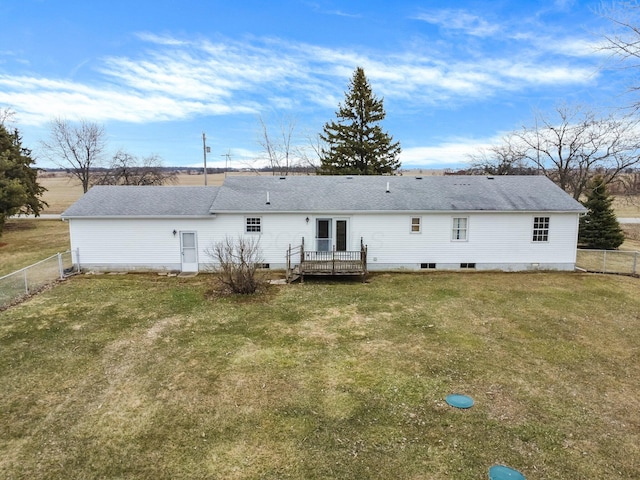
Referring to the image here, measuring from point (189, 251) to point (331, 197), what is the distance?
22.9ft

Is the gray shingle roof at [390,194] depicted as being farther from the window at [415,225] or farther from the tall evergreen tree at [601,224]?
the tall evergreen tree at [601,224]

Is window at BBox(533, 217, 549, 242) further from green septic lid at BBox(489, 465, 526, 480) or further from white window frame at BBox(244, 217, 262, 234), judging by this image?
green septic lid at BBox(489, 465, 526, 480)

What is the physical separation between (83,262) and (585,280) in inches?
864

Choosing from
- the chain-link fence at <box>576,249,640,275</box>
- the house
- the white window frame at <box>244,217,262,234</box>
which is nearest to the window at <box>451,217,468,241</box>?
the house

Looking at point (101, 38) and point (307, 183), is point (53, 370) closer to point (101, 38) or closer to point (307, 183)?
point (307, 183)

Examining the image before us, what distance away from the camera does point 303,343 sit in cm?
974

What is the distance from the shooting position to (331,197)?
1798 cm

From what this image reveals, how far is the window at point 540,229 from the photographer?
57.1 feet

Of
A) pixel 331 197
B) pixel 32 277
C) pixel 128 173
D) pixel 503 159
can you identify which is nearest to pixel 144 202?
pixel 32 277

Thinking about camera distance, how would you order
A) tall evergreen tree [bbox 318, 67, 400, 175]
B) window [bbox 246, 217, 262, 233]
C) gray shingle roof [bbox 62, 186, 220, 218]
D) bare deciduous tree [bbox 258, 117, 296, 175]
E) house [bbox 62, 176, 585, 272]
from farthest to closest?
bare deciduous tree [bbox 258, 117, 296, 175], tall evergreen tree [bbox 318, 67, 400, 175], window [bbox 246, 217, 262, 233], house [bbox 62, 176, 585, 272], gray shingle roof [bbox 62, 186, 220, 218]

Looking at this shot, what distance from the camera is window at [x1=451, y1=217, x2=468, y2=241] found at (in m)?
17.3

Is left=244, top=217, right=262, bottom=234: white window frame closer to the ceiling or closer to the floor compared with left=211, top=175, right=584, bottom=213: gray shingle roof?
closer to the floor

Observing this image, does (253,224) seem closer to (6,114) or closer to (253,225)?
(253,225)

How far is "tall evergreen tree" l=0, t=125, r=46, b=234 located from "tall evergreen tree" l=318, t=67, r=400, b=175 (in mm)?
22859
